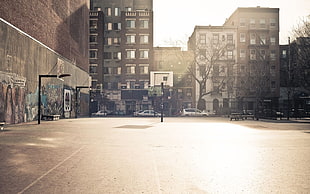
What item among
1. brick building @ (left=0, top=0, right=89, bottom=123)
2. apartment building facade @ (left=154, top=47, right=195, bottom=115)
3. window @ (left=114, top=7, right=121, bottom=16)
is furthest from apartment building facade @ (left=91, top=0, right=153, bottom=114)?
brick building @ (left=0, top=0, right=89, bottom=123)

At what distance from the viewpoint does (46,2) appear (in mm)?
27578

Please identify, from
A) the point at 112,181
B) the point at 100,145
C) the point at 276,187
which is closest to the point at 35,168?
the point at 112,181

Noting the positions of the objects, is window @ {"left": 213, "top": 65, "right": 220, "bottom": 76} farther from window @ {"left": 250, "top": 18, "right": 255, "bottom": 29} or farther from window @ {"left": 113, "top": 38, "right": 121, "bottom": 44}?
window @ {"left": 113, "top": 38, "right": 121, "bottom": 44}

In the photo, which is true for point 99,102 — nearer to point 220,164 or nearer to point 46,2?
point 46,2

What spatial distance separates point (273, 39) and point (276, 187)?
60677 mm

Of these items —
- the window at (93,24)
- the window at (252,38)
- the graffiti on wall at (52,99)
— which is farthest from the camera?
the window at (252,38)

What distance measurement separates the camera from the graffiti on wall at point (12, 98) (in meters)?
19.0

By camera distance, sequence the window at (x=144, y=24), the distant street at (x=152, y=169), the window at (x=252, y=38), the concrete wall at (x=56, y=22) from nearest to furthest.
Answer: the distant street at (x=152, y=169) < the concrete wall at (x=56, y=22) < the window at (x=144, y=24) < the window at (x=252, y=38)

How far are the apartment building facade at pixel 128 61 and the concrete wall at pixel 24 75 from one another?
26485 millimetres

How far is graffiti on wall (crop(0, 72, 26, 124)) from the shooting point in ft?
62.3

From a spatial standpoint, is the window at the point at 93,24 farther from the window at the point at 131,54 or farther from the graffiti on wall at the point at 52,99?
the graffiti on wall at the point at 52,99

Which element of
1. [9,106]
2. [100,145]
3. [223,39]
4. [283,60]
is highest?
[223,39]

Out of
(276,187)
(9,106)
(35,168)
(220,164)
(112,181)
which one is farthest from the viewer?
(9,106)

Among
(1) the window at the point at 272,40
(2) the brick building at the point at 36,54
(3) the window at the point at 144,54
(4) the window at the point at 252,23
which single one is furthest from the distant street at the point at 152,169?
(1) the window at the point at 272,40
